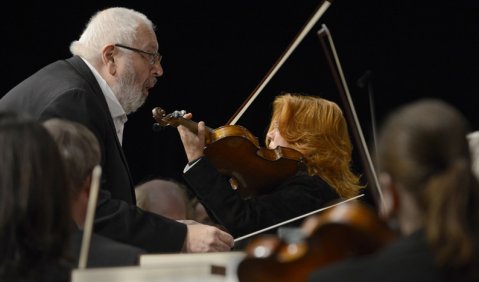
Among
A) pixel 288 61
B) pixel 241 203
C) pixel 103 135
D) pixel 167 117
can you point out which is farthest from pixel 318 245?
pixel 288 61

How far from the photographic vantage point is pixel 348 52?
5.91m

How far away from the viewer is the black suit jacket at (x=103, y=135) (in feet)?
10.5

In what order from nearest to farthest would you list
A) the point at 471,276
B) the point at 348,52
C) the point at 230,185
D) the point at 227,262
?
the point at 471,276 → the point at 227,262 → the point at 230,185 → the point at 348,52

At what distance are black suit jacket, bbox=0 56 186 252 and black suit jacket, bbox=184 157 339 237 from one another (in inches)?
13.4

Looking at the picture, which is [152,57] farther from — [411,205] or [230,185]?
[411,205]

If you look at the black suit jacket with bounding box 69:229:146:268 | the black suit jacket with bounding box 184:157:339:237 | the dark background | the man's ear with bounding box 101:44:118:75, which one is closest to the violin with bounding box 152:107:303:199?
the black suit jacket with bounding box 184:157:339:237

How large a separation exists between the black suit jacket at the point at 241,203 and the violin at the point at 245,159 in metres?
0.14

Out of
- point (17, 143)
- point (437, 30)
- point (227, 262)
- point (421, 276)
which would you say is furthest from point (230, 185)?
point (437, 30)

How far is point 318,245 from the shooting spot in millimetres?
1954

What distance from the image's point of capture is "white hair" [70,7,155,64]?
3.86 meters

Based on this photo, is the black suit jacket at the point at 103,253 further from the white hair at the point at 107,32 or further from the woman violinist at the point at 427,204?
the white hair at the point at 107,32

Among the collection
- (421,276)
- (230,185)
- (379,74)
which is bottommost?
(379,74)

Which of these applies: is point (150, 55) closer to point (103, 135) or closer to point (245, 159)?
point (245, 159)

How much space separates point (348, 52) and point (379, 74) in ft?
0.72
